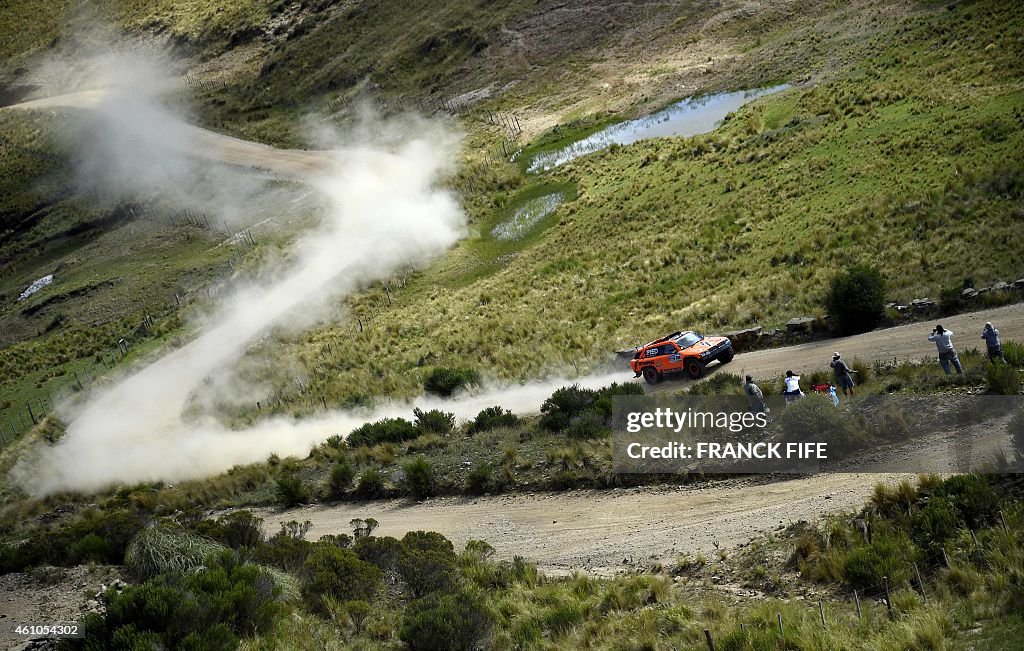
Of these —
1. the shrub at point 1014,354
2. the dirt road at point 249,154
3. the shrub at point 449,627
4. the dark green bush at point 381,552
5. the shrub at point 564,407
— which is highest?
the dirt road at point 249,154

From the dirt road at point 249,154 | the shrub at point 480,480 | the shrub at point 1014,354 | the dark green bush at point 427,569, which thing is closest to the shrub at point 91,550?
the dark green bush at point 427,569

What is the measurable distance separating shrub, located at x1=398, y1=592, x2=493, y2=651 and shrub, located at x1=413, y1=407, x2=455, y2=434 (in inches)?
631

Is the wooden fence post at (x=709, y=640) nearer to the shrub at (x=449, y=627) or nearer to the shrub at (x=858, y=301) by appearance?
the shrub at (x=449, y=627)

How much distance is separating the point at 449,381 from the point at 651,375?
10268 mm

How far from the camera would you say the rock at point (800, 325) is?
99.3ft

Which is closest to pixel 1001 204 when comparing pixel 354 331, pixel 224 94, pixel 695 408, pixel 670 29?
pixel 695 408

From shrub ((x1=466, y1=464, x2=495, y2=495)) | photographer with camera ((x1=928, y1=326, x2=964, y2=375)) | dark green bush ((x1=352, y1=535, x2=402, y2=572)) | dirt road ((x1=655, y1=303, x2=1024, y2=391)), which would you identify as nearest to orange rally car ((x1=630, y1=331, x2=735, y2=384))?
Result: dirt road ((x1=655, y1=303, x2=1024, y2=391))

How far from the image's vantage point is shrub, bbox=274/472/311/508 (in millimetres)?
27969

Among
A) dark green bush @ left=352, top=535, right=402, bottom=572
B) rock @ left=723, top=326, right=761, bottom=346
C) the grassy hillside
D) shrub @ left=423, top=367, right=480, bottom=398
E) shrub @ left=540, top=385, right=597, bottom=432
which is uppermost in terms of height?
the grassy hillside

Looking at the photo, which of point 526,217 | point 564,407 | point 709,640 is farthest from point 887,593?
point 526,217

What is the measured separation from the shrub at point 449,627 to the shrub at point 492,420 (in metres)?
14.4

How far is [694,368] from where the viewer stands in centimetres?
2945

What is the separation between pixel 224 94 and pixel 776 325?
98.8 meters

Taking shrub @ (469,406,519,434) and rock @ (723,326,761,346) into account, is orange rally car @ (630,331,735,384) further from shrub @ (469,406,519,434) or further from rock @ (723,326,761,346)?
shrub @ (469,406,519,434)
